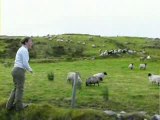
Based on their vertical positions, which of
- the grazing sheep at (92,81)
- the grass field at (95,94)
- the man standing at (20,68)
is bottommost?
the grass field at (95,94)

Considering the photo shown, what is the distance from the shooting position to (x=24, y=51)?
19781 millimetres

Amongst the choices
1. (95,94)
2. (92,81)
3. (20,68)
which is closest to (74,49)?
(92,81)

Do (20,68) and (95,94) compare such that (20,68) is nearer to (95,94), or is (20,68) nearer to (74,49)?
(95,94)

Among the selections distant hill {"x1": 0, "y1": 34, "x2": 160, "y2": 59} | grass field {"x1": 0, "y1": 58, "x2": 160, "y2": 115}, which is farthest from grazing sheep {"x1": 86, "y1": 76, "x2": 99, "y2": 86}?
distant hill {"x1": 0, "y1": 34, "x2": 160, "y2": 59}

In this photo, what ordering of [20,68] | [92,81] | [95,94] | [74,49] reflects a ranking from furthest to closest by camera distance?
[74,49]
[92,81]
[95,94]
[20,68]

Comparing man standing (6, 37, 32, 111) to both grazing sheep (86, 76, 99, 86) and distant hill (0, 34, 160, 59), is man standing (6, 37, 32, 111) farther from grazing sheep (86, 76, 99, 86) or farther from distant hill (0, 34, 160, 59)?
distant hill (0, 34, 160, 59)

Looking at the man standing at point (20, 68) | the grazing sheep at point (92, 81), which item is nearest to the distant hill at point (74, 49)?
the grazing sheep at point (92, 81)

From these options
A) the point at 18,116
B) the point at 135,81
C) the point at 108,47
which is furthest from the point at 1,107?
the point at 108,47

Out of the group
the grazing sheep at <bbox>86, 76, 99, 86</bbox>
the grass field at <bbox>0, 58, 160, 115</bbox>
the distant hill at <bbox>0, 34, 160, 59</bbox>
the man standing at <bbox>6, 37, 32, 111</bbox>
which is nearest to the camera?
the man standing at <bbox>6, 37, 32, 111</bbox>

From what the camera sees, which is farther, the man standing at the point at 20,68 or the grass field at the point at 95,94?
the grass field at the point at 95,94

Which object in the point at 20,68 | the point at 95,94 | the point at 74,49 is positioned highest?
the point at 74,49

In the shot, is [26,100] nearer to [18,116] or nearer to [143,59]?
[18,116]

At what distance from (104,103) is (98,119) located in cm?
403

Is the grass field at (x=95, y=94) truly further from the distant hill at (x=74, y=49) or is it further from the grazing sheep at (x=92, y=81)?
the distant hill at (x=74, y=49)
